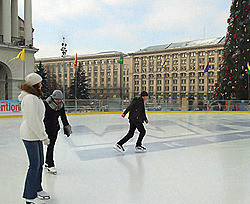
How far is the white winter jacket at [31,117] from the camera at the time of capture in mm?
2475

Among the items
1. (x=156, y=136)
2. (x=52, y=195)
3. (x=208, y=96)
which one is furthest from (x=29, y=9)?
(x=208, y=96)

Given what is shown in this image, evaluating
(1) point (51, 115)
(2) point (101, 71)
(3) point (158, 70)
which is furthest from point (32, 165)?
(2) point (101, 71)

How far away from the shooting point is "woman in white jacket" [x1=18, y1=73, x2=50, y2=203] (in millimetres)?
2488

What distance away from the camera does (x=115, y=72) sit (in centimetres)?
8506

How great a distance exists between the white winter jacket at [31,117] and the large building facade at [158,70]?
65.1 metres

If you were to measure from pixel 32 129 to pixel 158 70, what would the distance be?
259 feet

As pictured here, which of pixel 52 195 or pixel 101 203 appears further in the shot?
pixel 52 195

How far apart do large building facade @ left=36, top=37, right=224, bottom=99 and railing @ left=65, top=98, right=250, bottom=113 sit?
1878 inches

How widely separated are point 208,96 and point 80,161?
7227 centimetres

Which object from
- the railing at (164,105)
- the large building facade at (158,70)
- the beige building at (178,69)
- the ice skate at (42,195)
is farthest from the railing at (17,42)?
the beige building at (178,69)

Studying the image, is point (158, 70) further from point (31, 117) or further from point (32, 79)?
point (31, 117)

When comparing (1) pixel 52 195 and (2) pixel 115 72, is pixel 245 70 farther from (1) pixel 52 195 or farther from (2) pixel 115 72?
(2) pixel 115 72

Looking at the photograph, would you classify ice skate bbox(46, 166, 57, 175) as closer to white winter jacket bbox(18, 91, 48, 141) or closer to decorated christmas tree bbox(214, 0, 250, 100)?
white winter jacket bbox(18, 91, 48, 141)

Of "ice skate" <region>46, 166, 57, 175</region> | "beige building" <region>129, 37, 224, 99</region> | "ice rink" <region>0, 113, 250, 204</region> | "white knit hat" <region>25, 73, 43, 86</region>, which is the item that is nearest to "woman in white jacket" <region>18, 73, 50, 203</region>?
"white knit hat" <region>25, 73, 43, 86</region>
